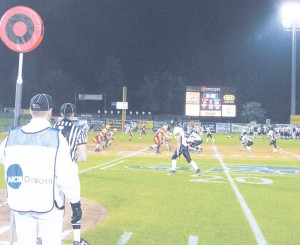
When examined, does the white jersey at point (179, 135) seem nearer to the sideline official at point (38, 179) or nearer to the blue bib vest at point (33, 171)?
the sideline official at point (38, 179)

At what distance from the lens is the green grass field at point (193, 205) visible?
6900mm

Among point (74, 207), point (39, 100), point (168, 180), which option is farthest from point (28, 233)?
point (168, 180)

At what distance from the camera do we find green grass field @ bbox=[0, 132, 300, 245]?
6900mm

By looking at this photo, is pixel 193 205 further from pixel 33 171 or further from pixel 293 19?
pixel 293 19

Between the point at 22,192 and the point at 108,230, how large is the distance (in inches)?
153

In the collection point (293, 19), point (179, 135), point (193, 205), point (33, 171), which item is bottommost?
point (193, 205)

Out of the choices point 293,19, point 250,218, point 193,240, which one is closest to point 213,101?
point 293,19

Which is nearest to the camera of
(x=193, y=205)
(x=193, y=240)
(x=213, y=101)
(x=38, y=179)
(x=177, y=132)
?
(x=38, y=179)

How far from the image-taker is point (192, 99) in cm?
5591

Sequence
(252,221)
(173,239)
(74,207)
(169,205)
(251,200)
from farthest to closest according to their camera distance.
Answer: (251,200)
(169,205)
(252,221)
(173,239)
(74,207)

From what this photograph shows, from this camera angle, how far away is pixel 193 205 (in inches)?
375

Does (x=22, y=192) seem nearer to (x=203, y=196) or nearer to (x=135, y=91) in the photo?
(x=203, y=196)

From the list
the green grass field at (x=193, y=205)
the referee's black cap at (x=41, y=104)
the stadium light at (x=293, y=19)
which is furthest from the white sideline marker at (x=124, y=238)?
the stadium light at (x=293, y=19)

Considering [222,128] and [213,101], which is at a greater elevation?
[213,101]
